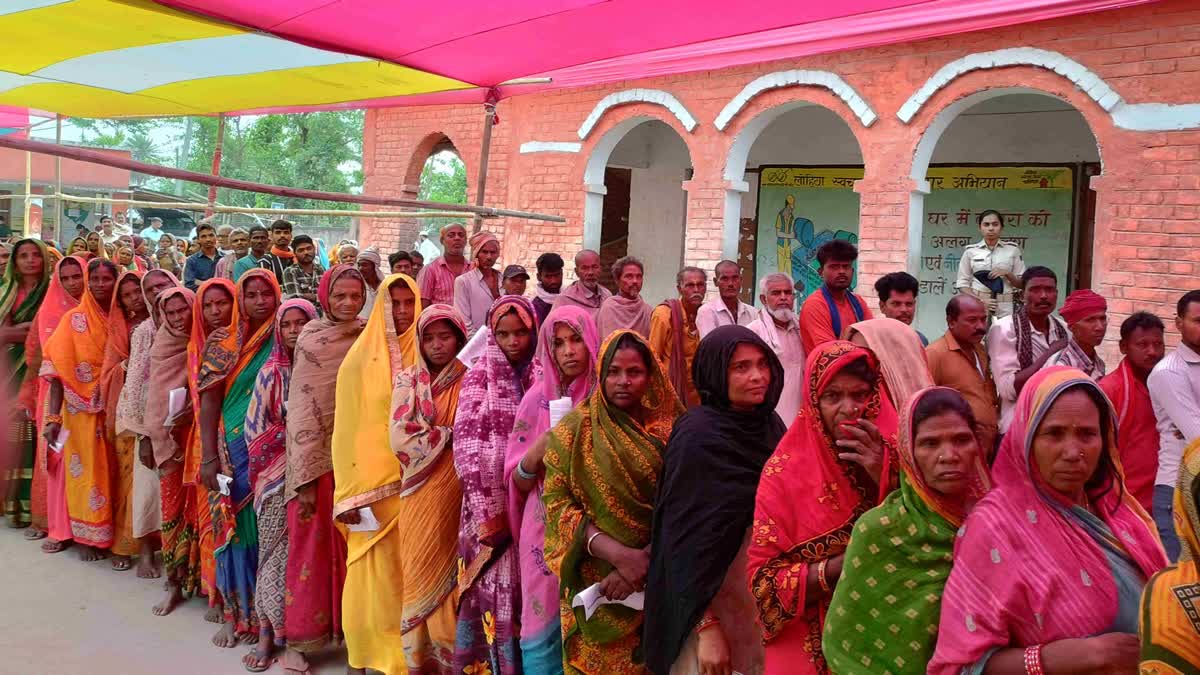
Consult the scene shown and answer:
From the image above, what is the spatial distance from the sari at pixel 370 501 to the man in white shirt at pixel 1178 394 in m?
3.14

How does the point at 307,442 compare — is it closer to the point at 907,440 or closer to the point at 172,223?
the point at 907,440

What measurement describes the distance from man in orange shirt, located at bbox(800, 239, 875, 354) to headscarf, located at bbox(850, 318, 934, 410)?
2.42m

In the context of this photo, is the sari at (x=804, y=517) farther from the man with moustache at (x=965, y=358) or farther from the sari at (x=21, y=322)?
the sari at (x=21, y=322)

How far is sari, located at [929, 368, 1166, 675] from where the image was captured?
1.88m

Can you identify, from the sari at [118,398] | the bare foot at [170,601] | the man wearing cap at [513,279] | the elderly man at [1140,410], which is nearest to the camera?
the elderly man at [1140,410]

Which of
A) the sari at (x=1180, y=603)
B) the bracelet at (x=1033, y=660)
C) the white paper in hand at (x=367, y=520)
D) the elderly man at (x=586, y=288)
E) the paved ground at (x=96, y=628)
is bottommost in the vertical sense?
the paved ground at (x=96, y=628)

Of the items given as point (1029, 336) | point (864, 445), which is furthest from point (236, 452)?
point (1029, 336)

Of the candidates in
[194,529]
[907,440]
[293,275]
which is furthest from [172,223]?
[907,440]

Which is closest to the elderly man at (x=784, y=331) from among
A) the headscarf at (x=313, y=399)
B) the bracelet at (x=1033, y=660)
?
the headscarf at (x=313, y=399)

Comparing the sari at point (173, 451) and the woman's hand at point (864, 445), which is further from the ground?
the woman's hand at point (864, 445)

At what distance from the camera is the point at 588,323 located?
3.60 meters

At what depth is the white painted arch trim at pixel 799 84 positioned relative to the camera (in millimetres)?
8630

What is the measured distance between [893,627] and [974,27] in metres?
5.26

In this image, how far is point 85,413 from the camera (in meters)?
6.20
